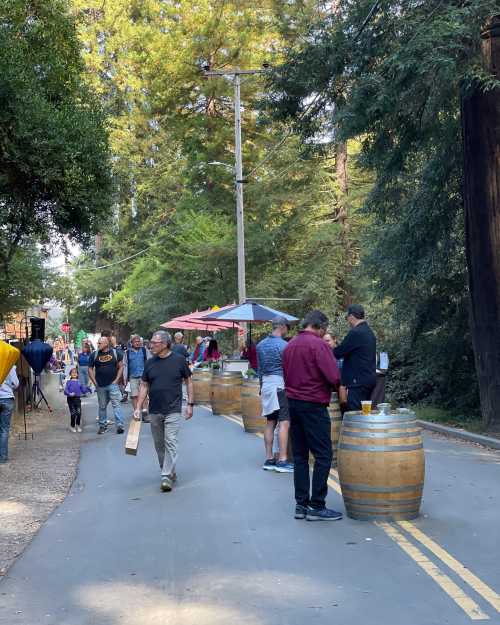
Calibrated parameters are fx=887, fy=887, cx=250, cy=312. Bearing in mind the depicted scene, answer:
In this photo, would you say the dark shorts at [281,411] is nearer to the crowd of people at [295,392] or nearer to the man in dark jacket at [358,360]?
the crowd of people at [295,392]

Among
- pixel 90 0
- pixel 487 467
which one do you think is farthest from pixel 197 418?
pixel 90 0

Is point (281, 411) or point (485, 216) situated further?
point (485, 216)

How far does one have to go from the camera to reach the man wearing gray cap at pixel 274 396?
39.1 ft

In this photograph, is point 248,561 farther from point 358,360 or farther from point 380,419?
point 358,360

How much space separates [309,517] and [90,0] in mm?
45283

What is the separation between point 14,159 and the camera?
15.1m

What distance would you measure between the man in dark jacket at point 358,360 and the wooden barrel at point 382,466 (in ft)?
A: 5.93

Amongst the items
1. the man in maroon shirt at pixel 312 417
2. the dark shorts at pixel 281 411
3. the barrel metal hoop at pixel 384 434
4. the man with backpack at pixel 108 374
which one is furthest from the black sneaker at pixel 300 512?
the man with backpack at pixel 108 374

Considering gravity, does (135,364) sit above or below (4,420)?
above

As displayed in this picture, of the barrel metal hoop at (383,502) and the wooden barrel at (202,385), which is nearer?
the barrel metal hoop at (383,502)

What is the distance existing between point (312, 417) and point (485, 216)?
26.2ft

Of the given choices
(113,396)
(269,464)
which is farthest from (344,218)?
(269,464)

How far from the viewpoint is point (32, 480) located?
12438 millimetres

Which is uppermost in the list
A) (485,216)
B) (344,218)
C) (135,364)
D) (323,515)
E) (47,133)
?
(344,218)
